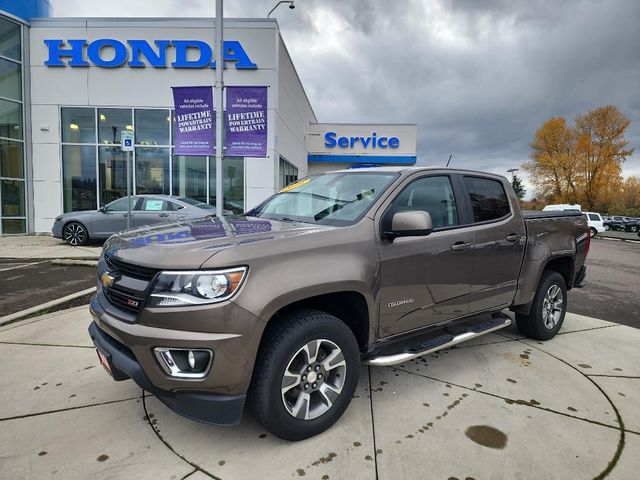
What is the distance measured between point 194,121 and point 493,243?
24.9 ft

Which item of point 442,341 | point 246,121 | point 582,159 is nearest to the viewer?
point 442,341

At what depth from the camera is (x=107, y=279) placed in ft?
8.20

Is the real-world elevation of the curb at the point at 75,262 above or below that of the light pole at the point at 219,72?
below

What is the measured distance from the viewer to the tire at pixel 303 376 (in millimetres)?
2266

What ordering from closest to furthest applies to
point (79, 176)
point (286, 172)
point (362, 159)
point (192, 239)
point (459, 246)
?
1. point (192, 239)
2. point (459, 246)
3. point (79, 176)
4. point (286, 172)
5. point (362, 159)

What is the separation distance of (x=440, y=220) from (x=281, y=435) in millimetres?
2039

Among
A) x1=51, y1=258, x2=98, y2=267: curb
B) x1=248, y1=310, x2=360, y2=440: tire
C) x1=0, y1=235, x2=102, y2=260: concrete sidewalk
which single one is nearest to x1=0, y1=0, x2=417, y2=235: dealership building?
x1=0, y1=235, x2=102, y2=260: concrete sidewalk

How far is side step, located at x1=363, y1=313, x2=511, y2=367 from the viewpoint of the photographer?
108 inches

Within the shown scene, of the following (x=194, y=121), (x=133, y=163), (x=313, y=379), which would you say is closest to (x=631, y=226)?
(x=194, y=121)

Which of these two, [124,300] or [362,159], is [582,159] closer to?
[362,159]

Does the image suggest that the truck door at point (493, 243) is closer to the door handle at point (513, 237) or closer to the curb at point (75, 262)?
the door handle at point (513, 237)

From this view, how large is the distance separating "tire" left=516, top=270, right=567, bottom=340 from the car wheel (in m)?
10.9

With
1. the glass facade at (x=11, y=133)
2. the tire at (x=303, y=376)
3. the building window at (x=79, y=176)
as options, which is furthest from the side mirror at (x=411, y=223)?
the glass facade at (x=11, y=133)

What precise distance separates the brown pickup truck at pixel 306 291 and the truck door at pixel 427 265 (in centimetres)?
1
